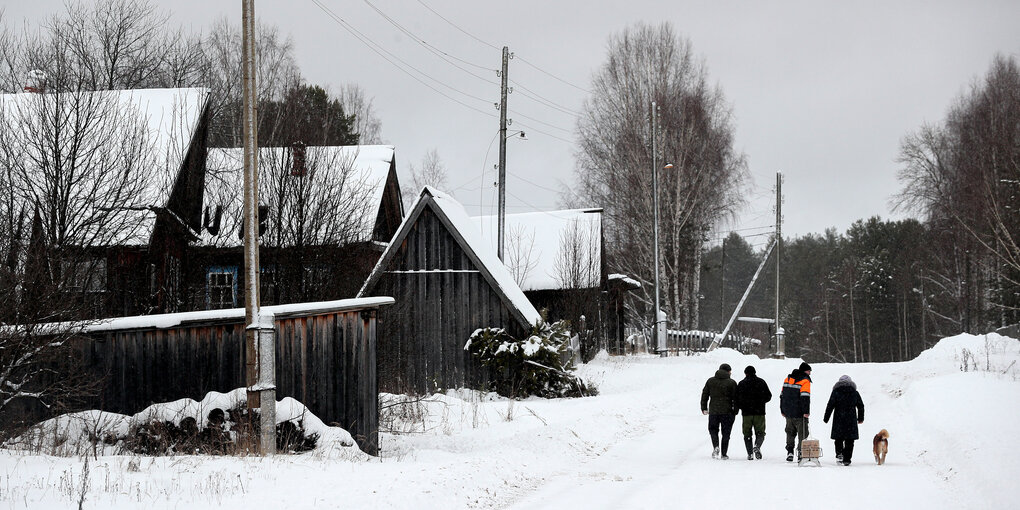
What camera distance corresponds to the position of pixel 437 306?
22703 millimetres

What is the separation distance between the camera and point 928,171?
47594 mm

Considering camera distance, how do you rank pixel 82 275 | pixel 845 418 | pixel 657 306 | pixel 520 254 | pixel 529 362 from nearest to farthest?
pixel 845 418 < pixel 82 275 < pixel 529 362 < pixel 520 254 < pixel 657 306

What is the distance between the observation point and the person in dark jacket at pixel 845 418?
13.8 m

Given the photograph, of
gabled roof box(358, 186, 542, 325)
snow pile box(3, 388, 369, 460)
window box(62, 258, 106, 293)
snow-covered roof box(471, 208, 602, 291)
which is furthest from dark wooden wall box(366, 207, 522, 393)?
snow pile box(3, 388, 369, 460)

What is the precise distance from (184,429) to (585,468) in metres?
5.78

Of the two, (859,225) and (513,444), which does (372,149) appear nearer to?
(513,444)

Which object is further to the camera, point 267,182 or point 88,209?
point 267,182

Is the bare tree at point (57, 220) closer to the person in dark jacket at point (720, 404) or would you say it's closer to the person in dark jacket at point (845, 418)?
the person in dark jacket at point (720, 404)

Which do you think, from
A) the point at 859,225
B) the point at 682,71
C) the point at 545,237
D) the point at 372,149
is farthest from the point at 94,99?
the point at 859,225

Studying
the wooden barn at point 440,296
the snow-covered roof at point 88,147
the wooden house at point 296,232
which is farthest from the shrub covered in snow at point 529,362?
the snow-covered roof at point 88,147

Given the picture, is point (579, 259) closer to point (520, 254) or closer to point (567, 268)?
point (567, 268)

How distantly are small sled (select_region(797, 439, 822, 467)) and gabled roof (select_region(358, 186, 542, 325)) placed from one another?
9529 mm

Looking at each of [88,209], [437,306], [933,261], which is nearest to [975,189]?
[933,261]

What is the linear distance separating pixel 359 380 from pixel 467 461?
2.59 m
